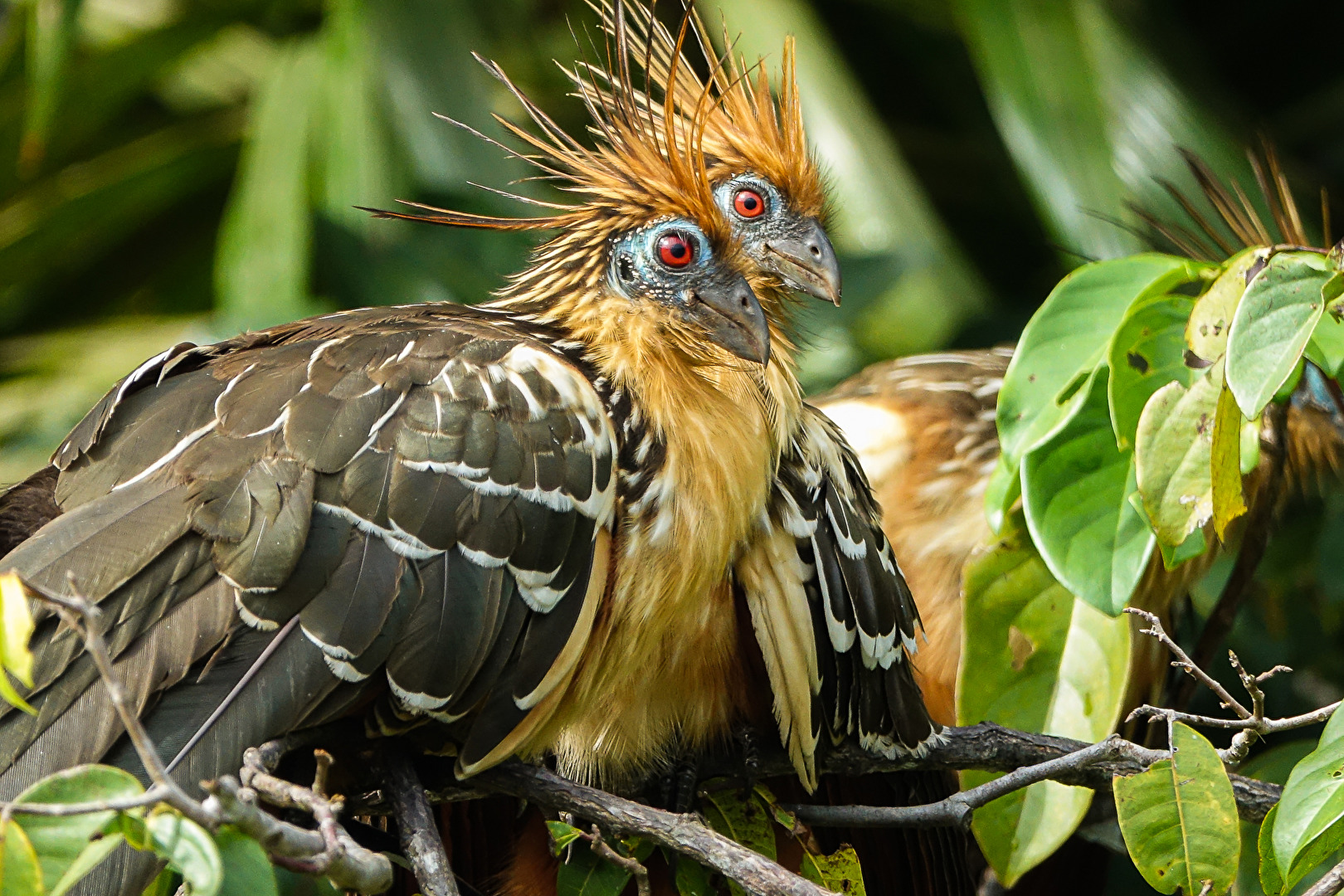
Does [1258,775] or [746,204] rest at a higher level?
[746,204]

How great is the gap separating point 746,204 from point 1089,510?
Answer: 65 cm

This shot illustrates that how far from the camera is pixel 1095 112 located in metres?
3.49

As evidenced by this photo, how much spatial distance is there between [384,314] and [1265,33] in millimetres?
4188

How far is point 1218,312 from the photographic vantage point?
150cm

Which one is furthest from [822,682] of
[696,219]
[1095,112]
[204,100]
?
[204,100]

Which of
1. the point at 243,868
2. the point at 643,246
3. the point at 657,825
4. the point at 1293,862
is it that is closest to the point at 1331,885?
the point at 1293,862

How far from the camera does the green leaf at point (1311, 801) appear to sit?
1.23m

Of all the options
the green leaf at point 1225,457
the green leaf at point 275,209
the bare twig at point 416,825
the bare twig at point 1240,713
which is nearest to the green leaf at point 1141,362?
the green leaf at point 1225,457

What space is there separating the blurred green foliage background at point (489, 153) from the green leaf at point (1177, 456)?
3.95 ft

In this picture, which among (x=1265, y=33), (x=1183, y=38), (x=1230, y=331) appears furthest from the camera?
(x=1265, y=33)

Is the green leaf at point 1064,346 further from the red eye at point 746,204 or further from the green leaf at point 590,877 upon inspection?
the green leaf at point 590,877

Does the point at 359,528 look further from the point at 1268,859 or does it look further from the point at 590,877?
the point at 1268,859

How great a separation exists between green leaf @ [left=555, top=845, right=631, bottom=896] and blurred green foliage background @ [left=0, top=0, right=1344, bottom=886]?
159 cm

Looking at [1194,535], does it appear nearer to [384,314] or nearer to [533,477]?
[533,477]
